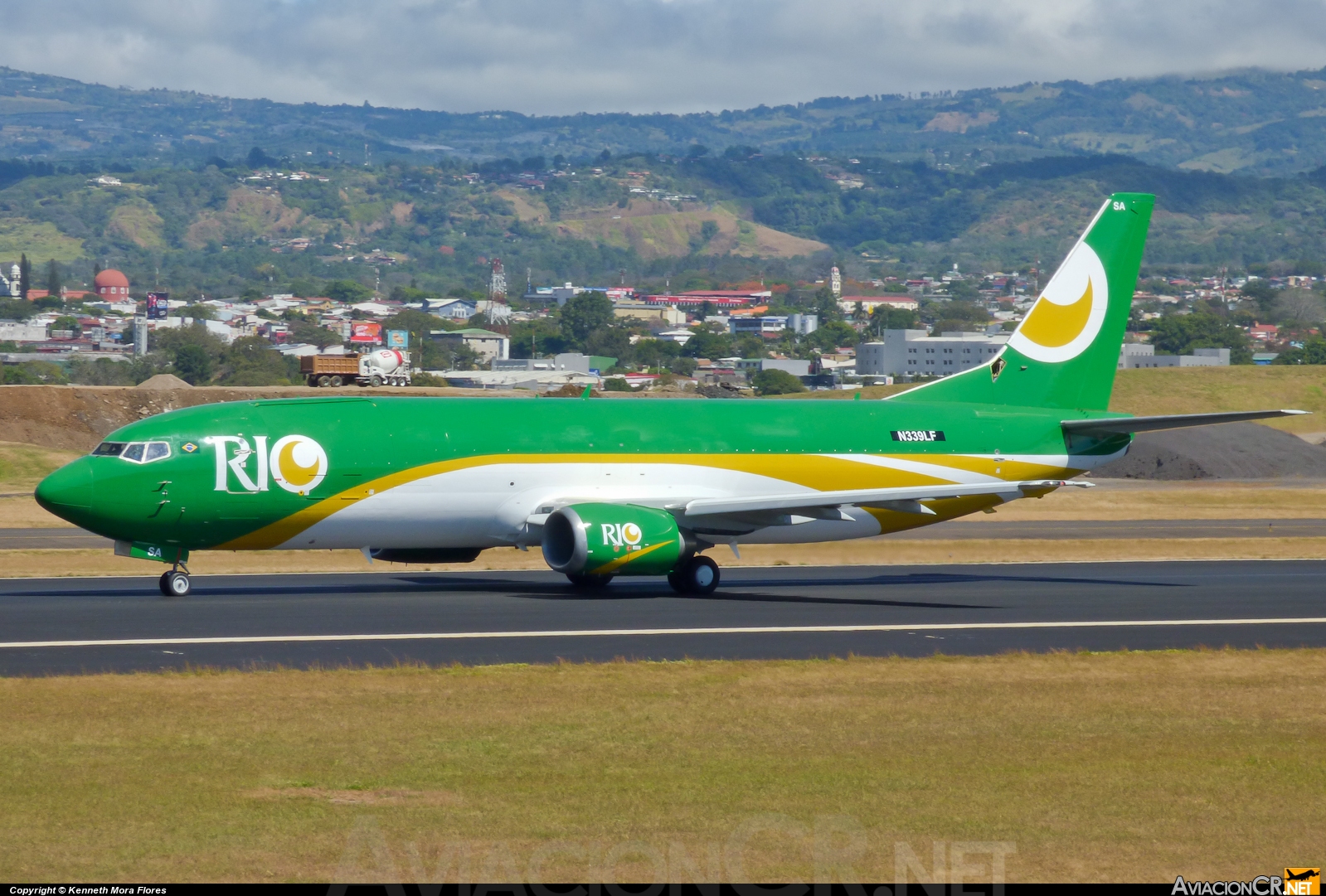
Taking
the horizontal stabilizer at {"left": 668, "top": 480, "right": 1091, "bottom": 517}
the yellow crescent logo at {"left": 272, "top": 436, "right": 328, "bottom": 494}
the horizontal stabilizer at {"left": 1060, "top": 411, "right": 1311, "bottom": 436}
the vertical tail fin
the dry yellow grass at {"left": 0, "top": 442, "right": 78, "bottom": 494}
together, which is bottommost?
the dry yellow grass at {"left": 0, "top": 442, "right": 78, "bottom": 494}

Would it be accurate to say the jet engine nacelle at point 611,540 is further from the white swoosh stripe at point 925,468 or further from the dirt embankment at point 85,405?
the dirt embankment at point 85,405

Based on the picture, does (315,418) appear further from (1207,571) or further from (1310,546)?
(1310,546)

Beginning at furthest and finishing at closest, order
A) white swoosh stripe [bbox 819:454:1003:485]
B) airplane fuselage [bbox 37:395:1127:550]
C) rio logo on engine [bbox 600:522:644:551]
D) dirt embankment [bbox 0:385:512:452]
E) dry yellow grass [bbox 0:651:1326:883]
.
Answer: dirt embankment [bbox 0:385:512:452], white swoosh stripe [bbox 819:454:1003:485], rio logo on engine [bbox 600:522:644:551], airplane fuselage [bbox 37:395:1127:550], dry yellow grass [bbox 0:651:1326:883]

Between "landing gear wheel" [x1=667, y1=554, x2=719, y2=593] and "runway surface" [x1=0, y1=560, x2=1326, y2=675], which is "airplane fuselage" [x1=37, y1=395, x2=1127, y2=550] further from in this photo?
"runway surface" [x1=0, y1=560, x2=1326, y2=675]

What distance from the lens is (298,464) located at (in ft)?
108

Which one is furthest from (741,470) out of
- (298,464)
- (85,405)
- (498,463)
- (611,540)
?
(85,405)

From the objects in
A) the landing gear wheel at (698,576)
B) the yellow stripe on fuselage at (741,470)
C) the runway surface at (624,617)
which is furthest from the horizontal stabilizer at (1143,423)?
the landing gear wheel at (698,576)

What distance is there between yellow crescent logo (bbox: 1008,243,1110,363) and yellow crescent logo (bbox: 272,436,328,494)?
60.7ft

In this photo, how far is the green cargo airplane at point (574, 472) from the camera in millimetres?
32281

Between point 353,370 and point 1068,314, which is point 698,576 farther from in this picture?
point 353,370

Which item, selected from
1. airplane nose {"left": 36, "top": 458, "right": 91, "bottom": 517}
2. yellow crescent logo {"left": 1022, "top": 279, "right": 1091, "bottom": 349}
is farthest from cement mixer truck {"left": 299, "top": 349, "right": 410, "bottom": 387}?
airplane nose {"left": 36, "top": 458, "right": 91, "bottom": 517}

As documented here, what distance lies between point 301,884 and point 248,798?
3046 mm

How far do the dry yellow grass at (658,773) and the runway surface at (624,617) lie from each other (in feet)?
8.09

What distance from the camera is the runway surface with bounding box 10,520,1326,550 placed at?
170 ft
